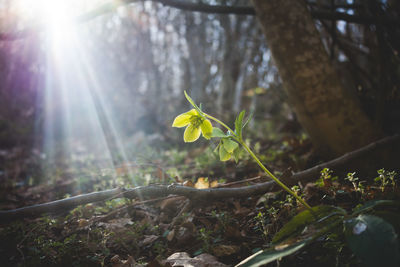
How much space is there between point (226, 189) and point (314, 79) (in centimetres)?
96

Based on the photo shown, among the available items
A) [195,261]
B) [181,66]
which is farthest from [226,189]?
[181,66]

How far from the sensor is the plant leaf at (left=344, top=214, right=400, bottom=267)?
0.63 meters

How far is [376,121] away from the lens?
182cm

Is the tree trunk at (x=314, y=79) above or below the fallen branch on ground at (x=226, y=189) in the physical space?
above

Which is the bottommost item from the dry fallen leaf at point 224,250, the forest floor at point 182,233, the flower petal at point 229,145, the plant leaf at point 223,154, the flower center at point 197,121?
the dry fallen leaf at point 224,250

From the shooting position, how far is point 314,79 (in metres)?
1.70

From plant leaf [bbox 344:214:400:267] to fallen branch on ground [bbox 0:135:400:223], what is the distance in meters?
0.63

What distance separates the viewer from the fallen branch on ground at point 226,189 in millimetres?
1182

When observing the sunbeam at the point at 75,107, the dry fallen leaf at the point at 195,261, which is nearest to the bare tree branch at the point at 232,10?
the dry fallen leaf at the point at 195,261

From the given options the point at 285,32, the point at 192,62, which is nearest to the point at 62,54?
the point at 192,62

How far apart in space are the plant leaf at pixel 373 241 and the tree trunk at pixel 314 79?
1113mm

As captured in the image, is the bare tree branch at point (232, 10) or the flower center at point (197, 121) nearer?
the flower center at point (197, 121)

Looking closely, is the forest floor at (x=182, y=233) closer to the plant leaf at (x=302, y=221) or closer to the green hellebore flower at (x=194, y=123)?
the plant leaf at (x=302, y=221)


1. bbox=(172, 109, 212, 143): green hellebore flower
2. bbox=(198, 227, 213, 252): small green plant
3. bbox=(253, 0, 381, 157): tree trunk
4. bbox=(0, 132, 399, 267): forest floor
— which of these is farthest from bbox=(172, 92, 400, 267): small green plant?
bbox=(253, 0, 381, 157): tree trunk
